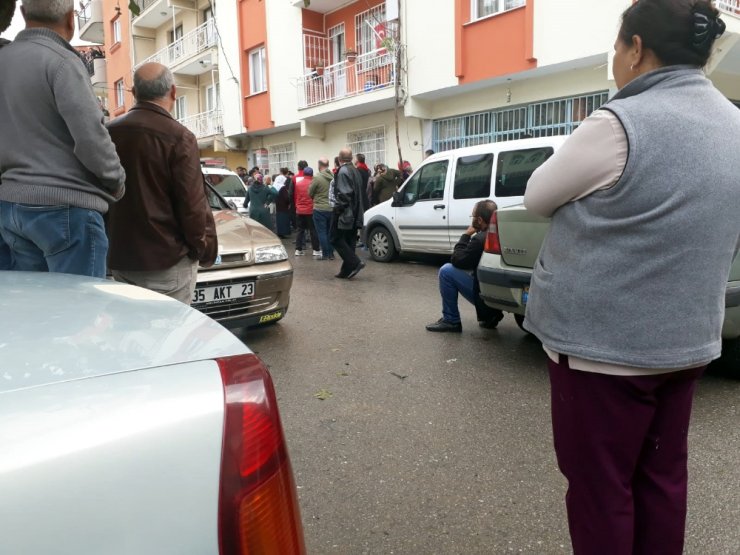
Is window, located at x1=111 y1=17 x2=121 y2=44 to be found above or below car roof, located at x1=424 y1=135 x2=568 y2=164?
above

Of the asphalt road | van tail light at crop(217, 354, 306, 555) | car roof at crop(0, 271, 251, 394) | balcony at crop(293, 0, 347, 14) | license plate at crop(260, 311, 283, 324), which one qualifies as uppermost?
balcony at crop(293, 0, 347, 14)

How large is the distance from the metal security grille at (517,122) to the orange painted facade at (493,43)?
0.97 meters

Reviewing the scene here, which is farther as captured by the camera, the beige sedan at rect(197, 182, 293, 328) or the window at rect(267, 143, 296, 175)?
the window at rect(267, 143, 296, 175)

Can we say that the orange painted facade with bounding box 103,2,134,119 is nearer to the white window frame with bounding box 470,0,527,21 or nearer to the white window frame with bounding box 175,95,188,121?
the white window frame with bounding box 175,95,188,121

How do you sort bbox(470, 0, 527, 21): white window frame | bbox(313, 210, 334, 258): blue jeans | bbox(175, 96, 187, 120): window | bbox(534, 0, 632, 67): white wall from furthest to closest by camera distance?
1. bbox(175, 96, 187, 120): window
2. bbox(470, 0, 527, 21): white window frame
3. bbox(534, 0, 632, 67): white wall
4. bbox(313, 210, 334, 258): blue jeans

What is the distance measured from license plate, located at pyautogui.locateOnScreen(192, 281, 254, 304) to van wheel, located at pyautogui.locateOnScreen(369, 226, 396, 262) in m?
5.13

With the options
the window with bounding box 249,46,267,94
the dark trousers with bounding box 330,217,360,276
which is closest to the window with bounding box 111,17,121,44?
the window with bounding box 249,46,267,94

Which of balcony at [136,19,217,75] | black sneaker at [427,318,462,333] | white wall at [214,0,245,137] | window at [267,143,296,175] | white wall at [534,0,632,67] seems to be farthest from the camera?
balcony at [136,19,217,75]

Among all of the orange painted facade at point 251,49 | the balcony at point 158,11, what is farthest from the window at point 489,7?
the balcony at point 158,11

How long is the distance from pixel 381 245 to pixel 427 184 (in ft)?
4.76

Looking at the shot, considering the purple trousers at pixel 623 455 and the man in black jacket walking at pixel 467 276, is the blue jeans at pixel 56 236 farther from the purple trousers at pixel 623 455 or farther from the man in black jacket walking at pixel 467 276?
the man in black jacket walking at pixel 467 276

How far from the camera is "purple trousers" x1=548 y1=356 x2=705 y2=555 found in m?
1.53

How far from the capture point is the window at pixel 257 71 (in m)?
19.2

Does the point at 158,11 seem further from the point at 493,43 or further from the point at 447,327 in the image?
the point at 447,327
